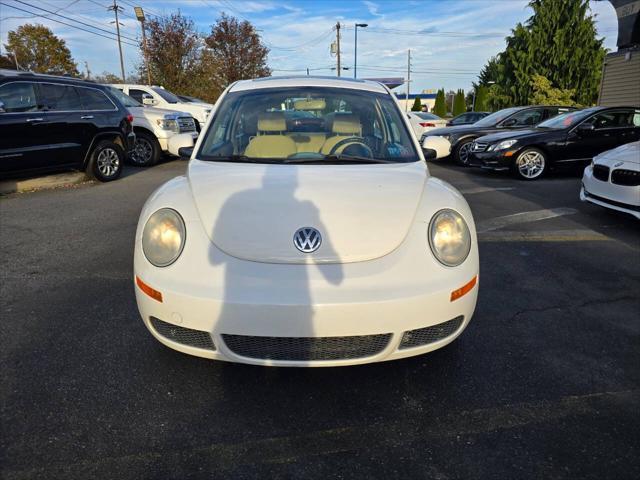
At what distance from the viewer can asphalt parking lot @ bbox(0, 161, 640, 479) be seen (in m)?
1.93

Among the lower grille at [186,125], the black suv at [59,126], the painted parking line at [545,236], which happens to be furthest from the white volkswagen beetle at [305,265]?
the lower grille at [186,125]

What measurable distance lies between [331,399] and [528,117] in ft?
36.2

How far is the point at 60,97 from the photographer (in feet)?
26.0

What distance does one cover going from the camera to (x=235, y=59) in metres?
32.8

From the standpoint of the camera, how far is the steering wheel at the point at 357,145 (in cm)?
317

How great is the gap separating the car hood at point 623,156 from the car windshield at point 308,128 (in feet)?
11.5

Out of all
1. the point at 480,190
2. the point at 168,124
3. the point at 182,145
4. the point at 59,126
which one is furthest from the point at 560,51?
the point at 182,145

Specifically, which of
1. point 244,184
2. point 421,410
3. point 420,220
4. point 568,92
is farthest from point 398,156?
point 568,92

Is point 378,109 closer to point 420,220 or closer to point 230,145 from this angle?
point 230,145

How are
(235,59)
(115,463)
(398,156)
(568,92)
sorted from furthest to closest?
(235,59) < (568,92) < (398,156) < (115,463)

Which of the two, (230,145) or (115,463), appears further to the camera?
(230,145)

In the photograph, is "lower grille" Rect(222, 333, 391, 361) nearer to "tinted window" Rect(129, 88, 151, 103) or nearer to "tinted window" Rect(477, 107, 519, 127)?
"tinted window" Rect(477, 107, 519, 127)

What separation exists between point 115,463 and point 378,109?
288 centimetres

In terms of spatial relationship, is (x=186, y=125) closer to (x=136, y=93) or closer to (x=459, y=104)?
(x=136, y=93)
